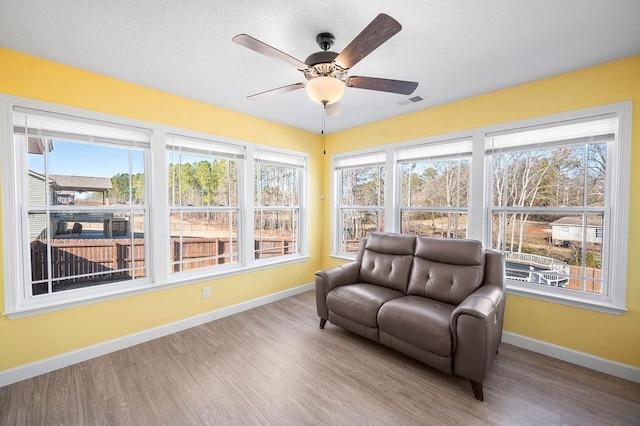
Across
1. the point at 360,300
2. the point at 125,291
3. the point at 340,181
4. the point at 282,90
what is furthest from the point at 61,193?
the point at 340,181

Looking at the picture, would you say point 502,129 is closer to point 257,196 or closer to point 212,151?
point 257,196

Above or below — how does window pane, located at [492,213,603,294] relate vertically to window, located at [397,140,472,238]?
below

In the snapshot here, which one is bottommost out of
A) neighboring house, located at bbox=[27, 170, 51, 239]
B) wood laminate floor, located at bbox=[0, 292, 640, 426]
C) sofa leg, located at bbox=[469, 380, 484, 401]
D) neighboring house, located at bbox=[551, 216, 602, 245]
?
wood laminate floor, located at bbox=[0, 292, 640, 426]

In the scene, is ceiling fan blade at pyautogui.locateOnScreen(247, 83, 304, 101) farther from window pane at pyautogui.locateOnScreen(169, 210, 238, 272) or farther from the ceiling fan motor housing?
window pane at pyautogui.locateOnScreen(169, 210, 238, 272)

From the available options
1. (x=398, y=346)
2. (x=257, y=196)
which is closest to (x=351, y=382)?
(x=398, y=346)

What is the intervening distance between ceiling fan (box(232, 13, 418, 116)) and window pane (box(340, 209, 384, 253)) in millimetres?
2281

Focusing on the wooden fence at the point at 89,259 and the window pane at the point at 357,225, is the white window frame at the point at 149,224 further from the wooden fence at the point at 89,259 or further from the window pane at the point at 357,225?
the window pane at the point at 357,225

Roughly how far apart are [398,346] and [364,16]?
2561 millimetres

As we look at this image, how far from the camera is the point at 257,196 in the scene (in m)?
3.80

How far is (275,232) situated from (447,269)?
2.45 meters

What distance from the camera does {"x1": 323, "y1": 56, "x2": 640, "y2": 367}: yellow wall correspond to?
2160mm

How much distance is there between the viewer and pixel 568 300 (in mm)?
2424

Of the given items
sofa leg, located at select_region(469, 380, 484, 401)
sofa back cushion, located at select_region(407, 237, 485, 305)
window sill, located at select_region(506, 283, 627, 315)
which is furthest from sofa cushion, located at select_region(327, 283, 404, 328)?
window sill, located at select_region(506, 283, 627, 315)

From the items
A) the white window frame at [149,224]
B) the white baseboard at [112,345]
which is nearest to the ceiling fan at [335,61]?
the white window frame at [149,224]
